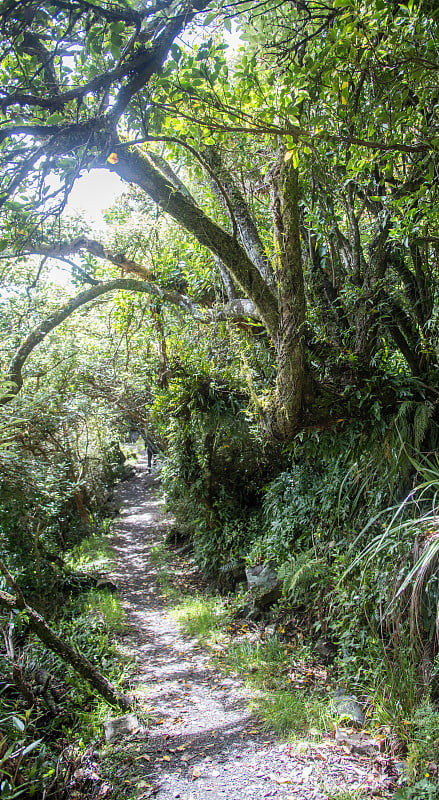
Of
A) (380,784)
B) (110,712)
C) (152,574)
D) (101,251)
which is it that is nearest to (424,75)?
(380,784)

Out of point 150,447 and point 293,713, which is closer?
point 293,713

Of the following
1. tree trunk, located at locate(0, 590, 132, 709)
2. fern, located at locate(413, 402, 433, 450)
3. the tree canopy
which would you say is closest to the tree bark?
the tree canopy

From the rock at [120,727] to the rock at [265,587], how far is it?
230cm

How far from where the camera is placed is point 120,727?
3637 mm

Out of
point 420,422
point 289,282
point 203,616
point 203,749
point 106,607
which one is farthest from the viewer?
point 106,607

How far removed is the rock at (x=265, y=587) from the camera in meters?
5.64

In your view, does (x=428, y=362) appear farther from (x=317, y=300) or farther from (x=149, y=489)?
(x=149, y=489)

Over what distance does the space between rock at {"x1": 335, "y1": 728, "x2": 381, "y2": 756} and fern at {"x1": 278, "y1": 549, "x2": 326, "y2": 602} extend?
1415mm

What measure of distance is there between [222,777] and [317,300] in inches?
166

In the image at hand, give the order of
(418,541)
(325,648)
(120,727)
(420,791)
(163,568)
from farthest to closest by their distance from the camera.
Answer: (163,568), (325,648), (120,727), (418,541), (420,791)

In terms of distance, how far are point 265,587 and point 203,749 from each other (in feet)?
7.70

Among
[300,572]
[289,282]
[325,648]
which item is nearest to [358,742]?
[325,648]

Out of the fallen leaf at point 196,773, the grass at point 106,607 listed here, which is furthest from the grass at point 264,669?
the grass at point 106,607

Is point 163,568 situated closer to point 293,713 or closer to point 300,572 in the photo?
point 300,572
